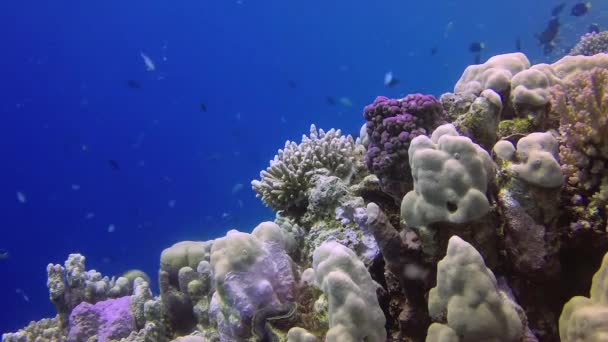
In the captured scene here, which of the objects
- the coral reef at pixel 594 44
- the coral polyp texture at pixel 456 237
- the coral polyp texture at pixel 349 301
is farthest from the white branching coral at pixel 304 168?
the coral reef at pixel 594 44

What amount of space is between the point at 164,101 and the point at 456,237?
65.6 metres

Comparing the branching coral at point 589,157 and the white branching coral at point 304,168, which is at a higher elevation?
the white branching coral at point 304,168

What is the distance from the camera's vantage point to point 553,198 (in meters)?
2.69

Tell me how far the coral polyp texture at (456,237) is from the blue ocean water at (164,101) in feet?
70.5

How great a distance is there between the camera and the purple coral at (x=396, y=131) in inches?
133

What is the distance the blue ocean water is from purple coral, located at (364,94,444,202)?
837 inches

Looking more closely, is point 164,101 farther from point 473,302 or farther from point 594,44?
point 473,302

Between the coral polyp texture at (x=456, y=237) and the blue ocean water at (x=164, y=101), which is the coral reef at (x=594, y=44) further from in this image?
the blue ocean water at (x=164, y=101)

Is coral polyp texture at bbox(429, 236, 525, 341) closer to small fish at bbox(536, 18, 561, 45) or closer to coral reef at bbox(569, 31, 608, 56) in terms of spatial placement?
coral reef at bbox(569, 31, 608, 56)

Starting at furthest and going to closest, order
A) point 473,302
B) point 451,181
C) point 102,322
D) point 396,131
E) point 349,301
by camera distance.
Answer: point 102,322 → point 396,131 → point 451,181 → point 349,301 → point 473,302

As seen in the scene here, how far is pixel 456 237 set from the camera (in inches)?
89.1

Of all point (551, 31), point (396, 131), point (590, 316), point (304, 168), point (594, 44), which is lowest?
point (590, 316)

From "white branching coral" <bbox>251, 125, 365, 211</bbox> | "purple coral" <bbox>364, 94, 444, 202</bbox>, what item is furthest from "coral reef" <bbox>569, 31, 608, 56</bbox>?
"purple coral" <bbox>364, 94, 444, 202</bbox>

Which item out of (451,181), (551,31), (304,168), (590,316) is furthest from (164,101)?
(590,316)
